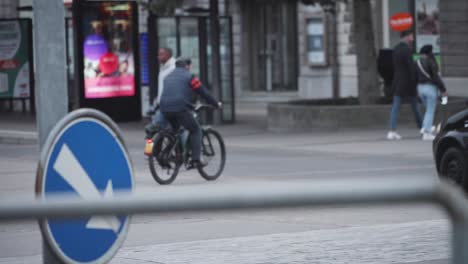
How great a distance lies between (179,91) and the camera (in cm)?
1536

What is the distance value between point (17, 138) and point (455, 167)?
1159 cm

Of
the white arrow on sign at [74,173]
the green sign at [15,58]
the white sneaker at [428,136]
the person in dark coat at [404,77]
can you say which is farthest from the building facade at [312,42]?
the white arrow on sign at [74,173]

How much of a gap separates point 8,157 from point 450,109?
864cm

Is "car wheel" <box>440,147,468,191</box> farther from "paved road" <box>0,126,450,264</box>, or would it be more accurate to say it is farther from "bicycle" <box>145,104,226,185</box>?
"bicycle" <box>145,104,226,185</box>

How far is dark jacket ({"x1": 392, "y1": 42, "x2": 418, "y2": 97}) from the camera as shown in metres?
21.8

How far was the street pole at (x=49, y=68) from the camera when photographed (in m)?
5.46

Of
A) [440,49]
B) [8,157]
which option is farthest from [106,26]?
[440,49]

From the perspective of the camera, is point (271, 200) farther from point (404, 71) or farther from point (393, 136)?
point (404, 71)

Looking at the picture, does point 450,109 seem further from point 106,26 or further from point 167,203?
point 167,203

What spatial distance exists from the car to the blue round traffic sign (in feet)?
26.6

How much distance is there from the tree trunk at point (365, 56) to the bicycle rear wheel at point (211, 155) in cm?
869

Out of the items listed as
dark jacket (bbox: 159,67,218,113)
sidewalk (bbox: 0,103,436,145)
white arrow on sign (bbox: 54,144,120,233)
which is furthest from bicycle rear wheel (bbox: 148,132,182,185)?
white arrow on sign (bbox: 54,144,120,233)

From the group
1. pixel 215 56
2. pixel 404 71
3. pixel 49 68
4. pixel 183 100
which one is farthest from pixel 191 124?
pixel 215 56

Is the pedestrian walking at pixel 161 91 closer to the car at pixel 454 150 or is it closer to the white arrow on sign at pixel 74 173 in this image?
the car at pixel 454 150
